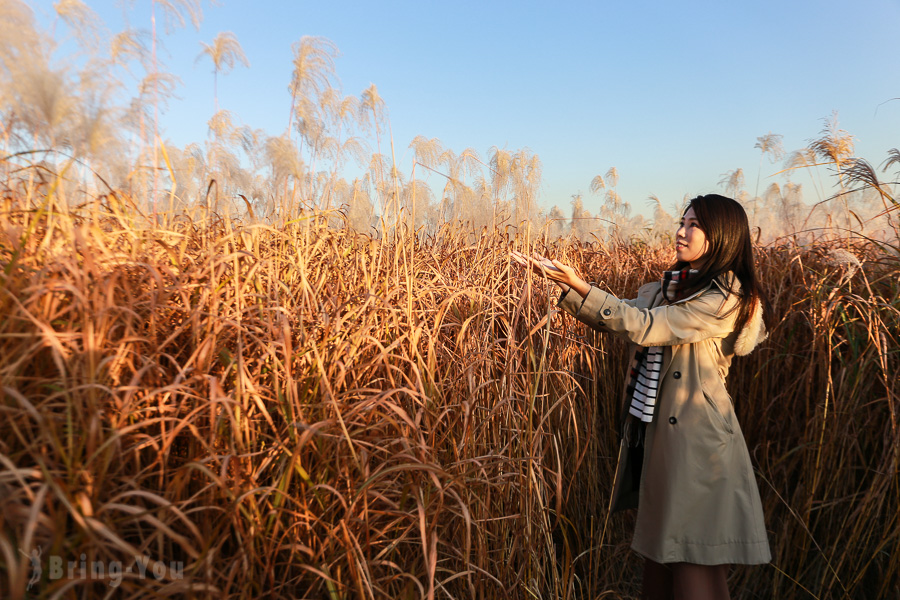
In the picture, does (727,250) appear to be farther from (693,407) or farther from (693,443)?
(693,443)

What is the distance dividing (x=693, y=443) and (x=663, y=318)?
0.44 m

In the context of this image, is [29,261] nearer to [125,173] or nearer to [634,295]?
[125,173]

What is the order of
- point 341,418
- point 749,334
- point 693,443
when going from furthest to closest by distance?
1. point 749,334
2. point 693,443
3. point 341,418

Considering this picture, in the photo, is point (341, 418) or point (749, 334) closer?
point (341, 418)

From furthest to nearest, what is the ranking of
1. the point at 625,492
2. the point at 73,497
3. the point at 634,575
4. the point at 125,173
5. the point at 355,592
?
the point at 634,575 < the point at 625,492 < the point at 125,173 < the point at 355,592 < the point at 73,497

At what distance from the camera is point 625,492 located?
203cm

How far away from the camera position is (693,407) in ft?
5.88

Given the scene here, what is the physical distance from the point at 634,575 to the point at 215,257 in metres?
2.28

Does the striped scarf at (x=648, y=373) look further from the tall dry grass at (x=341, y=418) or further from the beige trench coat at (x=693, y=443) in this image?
the tall dry grass at (x=341, y=418)

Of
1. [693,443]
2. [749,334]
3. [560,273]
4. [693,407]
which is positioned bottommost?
[693,443]

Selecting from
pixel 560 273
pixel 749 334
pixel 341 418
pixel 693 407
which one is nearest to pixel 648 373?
pixel 693 407

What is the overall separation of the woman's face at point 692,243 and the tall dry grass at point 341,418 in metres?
0.53

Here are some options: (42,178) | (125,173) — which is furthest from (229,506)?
(125,173)

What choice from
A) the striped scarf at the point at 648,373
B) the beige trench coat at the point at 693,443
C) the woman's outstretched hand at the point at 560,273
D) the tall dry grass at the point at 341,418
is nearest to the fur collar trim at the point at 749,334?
the beige trench coat at the point at 693,443
